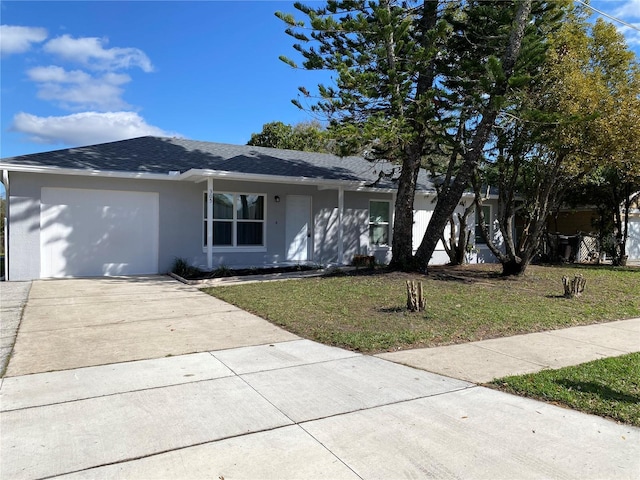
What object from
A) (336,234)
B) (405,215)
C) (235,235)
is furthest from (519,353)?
(336,234)

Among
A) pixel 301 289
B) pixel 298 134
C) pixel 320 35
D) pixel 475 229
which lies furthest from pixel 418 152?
pixel 298 134

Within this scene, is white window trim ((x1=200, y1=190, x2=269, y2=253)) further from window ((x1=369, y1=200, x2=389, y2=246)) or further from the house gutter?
window ((x1=369, y1=200, x2=389, y2=246))

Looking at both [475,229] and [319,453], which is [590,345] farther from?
[475,229]

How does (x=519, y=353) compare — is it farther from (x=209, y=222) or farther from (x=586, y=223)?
(x=586, y=223)

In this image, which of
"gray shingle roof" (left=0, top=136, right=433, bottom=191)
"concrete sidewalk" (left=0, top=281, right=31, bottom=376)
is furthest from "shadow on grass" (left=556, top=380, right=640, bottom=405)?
"gray shingle roof" (left=0, top=136, right=433, bottom=191)

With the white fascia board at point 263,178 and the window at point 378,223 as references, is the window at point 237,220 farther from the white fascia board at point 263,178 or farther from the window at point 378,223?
the window at point 378,223

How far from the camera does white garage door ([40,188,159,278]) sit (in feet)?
38.6

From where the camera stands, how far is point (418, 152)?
41.6ft

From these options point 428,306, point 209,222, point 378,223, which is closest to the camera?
point 428,306

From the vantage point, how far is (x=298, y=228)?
1508 cm

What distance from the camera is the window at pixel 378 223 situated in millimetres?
16562

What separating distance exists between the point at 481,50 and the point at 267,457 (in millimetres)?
12016

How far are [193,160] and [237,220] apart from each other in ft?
7.65

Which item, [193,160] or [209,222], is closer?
[209,222]
